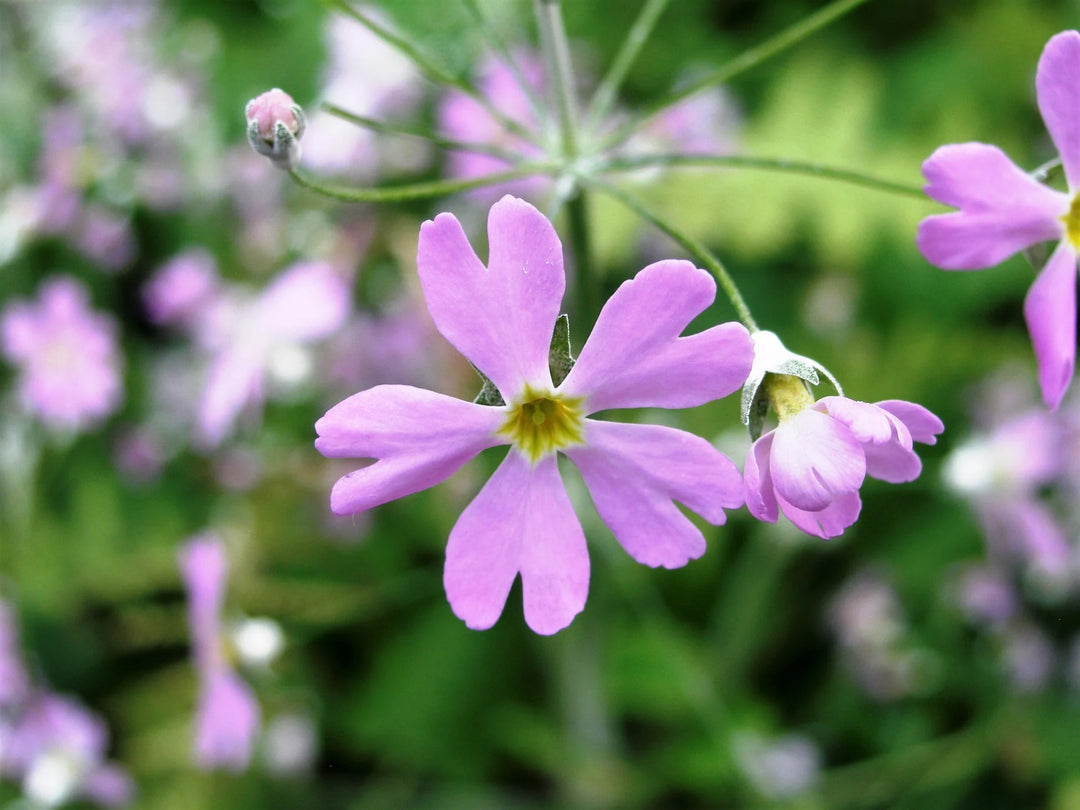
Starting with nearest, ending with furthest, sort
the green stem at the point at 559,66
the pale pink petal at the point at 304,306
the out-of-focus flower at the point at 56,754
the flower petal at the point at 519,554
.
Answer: the flower petal at the point at 519,554, the green stem at the point at 559,66, the pale pink petal at the point at 304,306, the out-of-focus flower at the point at 56,754

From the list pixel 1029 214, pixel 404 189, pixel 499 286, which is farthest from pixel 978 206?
pixel 404 189

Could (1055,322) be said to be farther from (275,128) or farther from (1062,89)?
(275,128)

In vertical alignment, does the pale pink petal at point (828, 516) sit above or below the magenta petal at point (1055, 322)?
below

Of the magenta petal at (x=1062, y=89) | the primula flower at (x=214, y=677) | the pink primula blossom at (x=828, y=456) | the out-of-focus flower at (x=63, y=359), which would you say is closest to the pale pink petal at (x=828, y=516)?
the pink primula blossom at (x=828, y=456)

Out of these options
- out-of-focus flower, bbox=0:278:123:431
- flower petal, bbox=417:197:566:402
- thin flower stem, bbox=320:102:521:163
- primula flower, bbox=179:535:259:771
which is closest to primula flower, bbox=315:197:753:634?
flower petal, bbox=417:197:566:402

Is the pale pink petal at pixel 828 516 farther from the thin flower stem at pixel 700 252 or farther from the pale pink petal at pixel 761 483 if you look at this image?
the thin flower stem at pixel 700 252

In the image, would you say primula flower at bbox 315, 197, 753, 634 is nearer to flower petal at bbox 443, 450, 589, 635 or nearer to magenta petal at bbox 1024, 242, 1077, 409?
flower petal at bbox 443, 450, 589, 635
